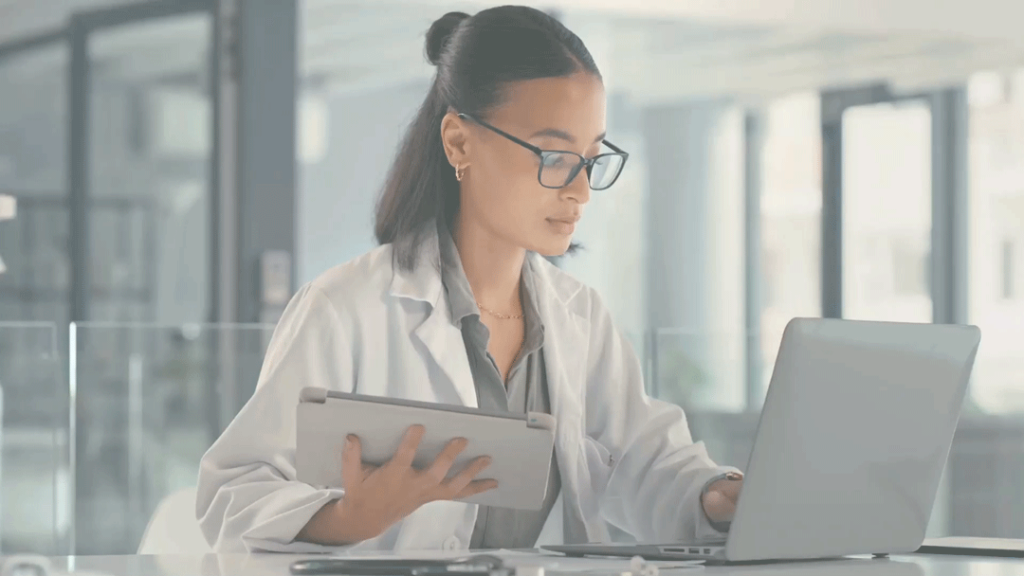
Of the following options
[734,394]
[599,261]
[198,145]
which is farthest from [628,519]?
[599,261]

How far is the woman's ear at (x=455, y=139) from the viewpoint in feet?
6.35

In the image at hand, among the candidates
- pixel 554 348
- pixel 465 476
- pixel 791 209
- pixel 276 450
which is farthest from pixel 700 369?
pixel 465 476

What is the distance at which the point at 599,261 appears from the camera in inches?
203

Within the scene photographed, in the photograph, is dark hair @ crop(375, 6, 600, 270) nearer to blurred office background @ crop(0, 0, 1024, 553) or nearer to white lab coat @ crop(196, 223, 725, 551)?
white lab coat @ crop(196, 223, 725, 551)

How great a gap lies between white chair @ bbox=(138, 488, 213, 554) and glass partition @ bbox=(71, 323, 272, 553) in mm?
1082

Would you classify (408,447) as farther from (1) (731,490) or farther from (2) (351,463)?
(1) (731,490)

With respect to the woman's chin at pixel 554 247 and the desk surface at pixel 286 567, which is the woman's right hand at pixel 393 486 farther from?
the woman's chin at pixel 554 247

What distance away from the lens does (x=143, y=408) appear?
11.0 ft

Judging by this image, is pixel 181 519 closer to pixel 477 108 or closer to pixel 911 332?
pixel 477 108

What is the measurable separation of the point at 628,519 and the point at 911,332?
2.37ft

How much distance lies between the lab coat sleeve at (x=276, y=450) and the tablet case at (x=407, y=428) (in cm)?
8

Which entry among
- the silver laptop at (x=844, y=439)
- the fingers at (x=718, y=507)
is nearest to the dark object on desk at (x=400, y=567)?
the silver laptop at (x=844, y=439)

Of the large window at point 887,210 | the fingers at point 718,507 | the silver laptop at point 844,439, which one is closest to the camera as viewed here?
the silver laptop at point 844,439

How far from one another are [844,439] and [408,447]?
463 mm
